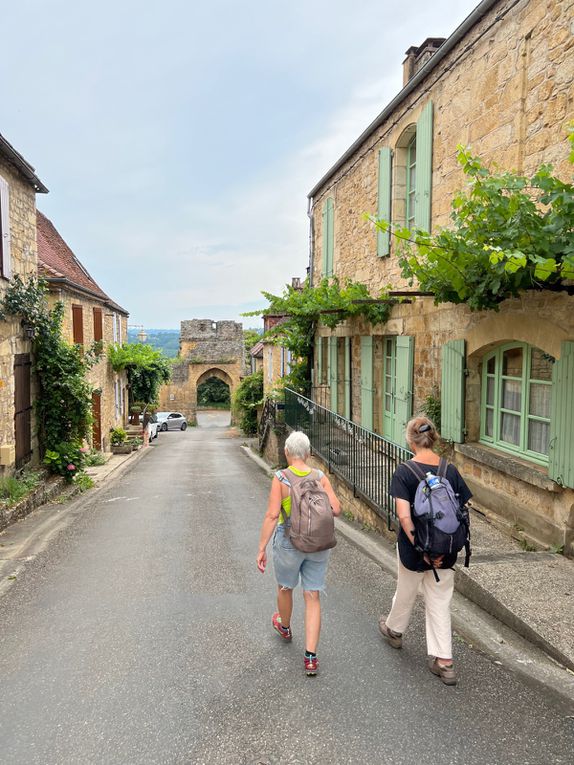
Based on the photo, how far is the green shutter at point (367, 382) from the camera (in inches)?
369

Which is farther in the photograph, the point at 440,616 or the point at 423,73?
the point at 423,73

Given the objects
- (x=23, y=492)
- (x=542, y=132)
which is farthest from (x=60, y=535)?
(x=542, y=132)

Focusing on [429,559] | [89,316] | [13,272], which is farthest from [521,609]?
[89,316]

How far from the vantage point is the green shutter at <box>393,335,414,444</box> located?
7.72m

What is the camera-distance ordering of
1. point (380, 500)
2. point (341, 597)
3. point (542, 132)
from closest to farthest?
point (341, 597) < point (542, 132) < point (380, 500)

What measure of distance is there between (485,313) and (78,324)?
1241cm

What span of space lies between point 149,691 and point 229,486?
26.4 ft

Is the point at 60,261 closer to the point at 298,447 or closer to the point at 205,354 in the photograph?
the point at 298,447

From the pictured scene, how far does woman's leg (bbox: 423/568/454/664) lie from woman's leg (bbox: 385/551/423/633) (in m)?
0.12

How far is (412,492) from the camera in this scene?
3238 millimetres

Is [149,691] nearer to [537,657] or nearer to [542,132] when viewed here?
[537,657]

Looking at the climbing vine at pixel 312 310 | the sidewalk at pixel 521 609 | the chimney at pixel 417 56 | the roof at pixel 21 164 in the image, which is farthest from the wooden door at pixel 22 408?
the chimney at pixel 417 56

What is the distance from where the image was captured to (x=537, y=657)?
3.41m

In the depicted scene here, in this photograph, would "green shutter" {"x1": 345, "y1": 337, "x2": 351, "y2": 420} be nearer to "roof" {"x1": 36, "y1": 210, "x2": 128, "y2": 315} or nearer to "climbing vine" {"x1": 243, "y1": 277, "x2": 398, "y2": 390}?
"climbing vine" {"x1": 243, "y1": 277, "x2": 398, "y2": 390}
